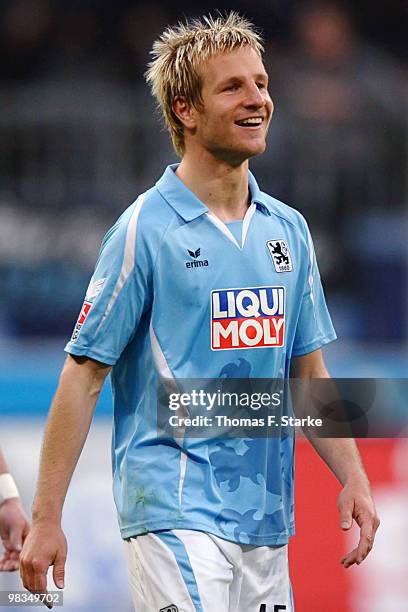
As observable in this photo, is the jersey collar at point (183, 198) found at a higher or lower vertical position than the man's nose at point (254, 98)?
lower

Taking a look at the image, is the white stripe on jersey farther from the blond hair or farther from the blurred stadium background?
the blurred stadium background

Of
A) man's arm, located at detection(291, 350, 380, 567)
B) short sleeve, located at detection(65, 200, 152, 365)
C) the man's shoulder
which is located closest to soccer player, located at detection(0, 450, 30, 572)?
short sleeve, located at detection(65, 200, 152, 365)

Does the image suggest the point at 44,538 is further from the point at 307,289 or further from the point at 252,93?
the point at 252,93

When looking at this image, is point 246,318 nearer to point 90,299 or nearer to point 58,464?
point 90,299

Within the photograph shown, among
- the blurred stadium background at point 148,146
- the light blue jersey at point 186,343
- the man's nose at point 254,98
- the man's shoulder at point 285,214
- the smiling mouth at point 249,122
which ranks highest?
the blurred stadium background at point 148,146

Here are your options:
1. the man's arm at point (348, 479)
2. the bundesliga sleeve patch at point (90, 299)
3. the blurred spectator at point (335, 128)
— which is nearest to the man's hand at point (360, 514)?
the man's arm at point (348, 479)

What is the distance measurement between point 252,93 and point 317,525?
2.30 metres

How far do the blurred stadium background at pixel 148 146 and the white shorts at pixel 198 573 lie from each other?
13.7ft

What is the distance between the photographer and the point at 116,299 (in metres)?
3.16

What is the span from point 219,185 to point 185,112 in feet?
0.69

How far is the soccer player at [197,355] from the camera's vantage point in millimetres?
3117

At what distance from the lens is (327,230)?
7.93 metres

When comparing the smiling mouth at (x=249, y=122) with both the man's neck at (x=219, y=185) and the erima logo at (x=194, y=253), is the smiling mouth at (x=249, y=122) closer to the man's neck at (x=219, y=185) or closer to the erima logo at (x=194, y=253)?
the man's neck at (x=219, y=185)

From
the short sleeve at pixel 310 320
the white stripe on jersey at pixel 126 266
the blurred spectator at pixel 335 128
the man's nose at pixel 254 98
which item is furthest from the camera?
the blurred spectator at pixel 335 128
